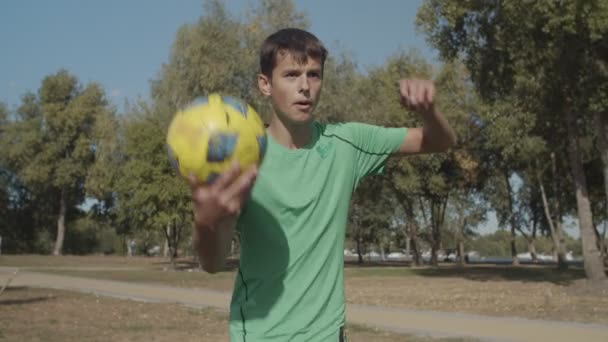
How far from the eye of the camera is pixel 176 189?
3566 centimetres

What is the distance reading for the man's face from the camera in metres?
→ 3.12

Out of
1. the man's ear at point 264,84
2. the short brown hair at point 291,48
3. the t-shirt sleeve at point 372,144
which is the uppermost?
the short brown hair at point 291,48

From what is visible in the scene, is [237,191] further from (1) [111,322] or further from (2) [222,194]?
(1) [111,322]

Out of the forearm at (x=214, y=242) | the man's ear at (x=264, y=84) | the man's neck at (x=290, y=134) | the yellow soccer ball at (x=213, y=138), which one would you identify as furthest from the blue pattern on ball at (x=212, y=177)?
the man's ear at (x=264, y=84)

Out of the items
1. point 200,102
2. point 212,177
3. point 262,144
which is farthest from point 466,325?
point 212,177

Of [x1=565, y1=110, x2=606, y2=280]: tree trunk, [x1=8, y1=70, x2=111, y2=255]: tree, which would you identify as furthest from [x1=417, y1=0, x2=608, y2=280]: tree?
[x1=8, y1=70, x2=111, y2=255]: tree

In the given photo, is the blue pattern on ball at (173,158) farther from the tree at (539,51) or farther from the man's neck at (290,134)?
the tree at (539,51)

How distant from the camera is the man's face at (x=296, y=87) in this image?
3115 mm

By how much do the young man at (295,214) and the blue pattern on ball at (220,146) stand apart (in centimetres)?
14

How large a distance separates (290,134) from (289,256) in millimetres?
616

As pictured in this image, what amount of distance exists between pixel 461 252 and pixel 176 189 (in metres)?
30.2

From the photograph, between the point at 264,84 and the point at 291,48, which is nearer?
the point at 291,48

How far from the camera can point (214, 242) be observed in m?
2.55

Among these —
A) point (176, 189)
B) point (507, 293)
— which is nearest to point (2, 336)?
point (507, 293)
